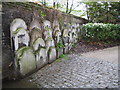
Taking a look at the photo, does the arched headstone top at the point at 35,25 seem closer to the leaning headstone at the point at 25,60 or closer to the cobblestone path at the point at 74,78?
the leaning headstone at the point at 25,60

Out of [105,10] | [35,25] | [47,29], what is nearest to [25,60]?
[35,25]

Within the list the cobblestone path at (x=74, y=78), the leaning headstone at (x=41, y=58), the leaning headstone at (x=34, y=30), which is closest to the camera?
the cobblestone path at (x=74, y=78)

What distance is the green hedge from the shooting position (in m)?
5.88

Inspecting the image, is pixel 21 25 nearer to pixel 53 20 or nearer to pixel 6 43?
pixel 6 43

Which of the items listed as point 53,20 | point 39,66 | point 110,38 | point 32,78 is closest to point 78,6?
point 110,38

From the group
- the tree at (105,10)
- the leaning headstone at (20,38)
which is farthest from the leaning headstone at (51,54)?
the tree at (105,10)

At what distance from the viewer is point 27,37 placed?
2.44 metres

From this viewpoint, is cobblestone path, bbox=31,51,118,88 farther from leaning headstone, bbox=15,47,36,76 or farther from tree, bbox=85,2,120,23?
tree, bbox=85,2,120,23

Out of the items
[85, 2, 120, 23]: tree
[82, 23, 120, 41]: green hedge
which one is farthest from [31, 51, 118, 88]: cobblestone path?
[85, 2, 120, 23]: tree

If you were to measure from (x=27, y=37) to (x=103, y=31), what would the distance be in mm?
4797

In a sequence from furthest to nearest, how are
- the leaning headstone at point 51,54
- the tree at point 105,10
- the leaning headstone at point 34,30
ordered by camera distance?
the tree at point 105,10
the leaning headstone at point 51,54
the leaning headstone at point 34,30

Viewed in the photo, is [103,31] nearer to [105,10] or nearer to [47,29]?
[105,10]

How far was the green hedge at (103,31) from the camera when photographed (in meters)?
5.88

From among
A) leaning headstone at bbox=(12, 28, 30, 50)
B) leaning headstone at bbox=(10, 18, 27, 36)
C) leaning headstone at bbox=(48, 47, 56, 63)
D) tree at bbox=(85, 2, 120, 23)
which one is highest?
tree at bbox=(85, 2, 120, 23)
